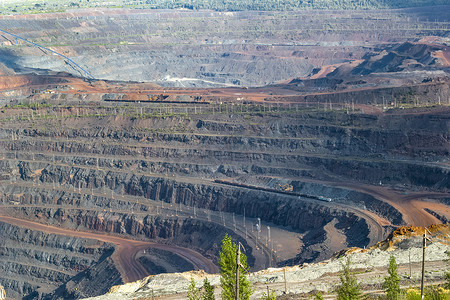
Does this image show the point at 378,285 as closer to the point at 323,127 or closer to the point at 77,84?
the point at 323,127

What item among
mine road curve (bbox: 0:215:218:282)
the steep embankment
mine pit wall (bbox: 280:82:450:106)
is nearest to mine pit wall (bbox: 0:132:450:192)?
the steep embankment

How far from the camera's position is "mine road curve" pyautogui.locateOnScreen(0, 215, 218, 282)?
3415 inches

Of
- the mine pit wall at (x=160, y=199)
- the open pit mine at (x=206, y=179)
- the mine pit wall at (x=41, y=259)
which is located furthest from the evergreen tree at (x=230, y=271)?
the mine pit wall at (x=41, y=259)

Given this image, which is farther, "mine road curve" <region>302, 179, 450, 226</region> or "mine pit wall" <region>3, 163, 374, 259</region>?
"mine pit wall" <region>3, 163, 374, 259</region>

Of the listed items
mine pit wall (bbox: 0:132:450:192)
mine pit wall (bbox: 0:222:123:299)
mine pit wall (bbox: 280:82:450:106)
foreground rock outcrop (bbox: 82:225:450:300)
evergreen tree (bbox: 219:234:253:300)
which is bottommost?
evergreen tree (bbox: 219:234:253:300)

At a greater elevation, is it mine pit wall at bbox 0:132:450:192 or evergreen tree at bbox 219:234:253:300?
mine pit wall at bbox 0:132:450:192

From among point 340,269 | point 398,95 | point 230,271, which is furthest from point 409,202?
point 230,271

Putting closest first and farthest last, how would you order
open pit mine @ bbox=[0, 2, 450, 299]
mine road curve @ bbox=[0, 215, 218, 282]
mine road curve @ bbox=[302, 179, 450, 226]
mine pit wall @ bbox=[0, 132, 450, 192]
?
1. mine road curve @ bbox=[302, 179, 450, 226]
2. mine road curve @ bbox=[0, 215, 218, 282]
3. open pit mine @ bbox=[0, 2, 450, 299]
4. mine pit wall @ bbox=[0, 132, 450, 192]

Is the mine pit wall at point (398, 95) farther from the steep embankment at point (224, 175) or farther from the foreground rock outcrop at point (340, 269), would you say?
the foreground rock outcrop at point (340, 269)

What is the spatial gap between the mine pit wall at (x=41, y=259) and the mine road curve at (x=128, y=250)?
158 cm

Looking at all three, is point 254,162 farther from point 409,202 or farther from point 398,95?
point 398,95

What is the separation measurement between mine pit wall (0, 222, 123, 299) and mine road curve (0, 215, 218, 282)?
1580mm

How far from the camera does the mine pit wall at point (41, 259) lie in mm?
93688

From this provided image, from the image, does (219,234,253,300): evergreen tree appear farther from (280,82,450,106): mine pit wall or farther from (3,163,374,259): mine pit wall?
(280,82,450,106): mine pit wall
